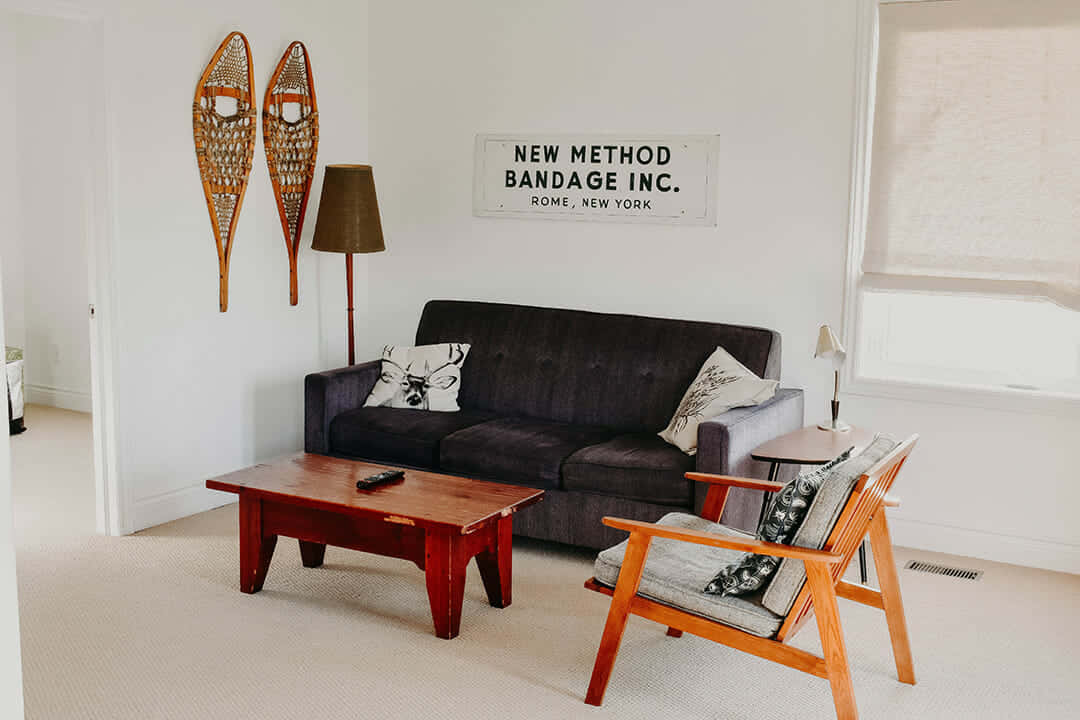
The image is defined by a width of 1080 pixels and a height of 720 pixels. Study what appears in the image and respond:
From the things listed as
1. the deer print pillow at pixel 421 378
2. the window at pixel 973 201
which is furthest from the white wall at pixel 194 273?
the window at pixel 973 201

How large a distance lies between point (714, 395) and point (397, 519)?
1.40m

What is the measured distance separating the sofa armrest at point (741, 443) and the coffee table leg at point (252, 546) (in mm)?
1524

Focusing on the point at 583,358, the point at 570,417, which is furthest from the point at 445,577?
the point at 583,358

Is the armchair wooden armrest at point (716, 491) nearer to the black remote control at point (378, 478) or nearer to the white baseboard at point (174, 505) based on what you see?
the black remote control at point (378, 478)

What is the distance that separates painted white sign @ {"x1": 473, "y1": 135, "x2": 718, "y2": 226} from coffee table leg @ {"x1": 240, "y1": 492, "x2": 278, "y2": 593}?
2.07 m

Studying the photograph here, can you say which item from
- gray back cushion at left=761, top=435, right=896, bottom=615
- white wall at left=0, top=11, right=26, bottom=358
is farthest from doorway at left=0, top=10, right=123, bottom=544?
gray back cushion at left=761, top=435, right=896, bottom=615

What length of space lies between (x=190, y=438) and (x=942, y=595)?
122 inches

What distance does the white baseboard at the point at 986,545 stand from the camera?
4.25 meters

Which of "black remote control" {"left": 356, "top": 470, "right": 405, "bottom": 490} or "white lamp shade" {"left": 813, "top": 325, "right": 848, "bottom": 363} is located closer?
"black remote control" {"left": 356, "top": 470, "right": 405, "bottom": 490}

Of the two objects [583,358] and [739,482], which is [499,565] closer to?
[739,482]

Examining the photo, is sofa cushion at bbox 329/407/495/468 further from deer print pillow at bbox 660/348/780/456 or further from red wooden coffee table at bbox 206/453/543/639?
deer print pillow at bbox 660/348/780/456

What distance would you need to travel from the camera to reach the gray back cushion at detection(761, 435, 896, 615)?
2.72 metres

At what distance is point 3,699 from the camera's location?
5.91ft

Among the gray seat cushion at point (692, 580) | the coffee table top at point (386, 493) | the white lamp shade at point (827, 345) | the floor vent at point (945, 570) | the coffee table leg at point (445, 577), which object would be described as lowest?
the floor vent at point (945, 570)
